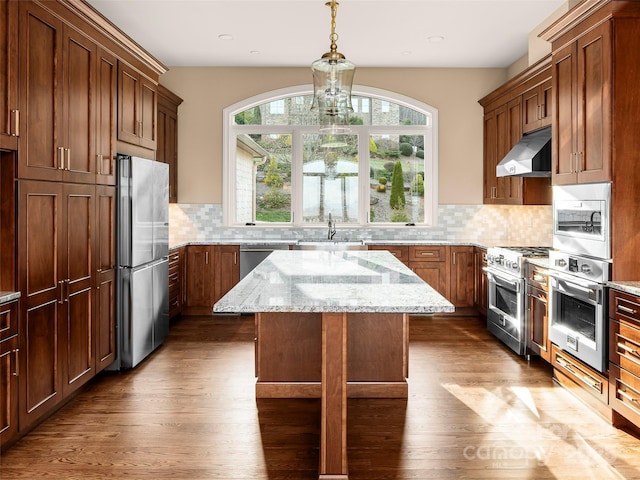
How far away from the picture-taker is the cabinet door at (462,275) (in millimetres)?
6180

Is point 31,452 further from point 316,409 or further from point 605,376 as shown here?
point 605,376

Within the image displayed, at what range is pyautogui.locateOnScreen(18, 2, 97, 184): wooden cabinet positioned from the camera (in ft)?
9.20

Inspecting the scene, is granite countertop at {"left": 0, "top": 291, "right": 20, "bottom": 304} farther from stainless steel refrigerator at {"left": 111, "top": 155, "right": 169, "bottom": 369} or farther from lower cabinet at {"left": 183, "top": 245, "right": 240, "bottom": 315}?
lower cabinet at {"left": 183, "top": 245, "right": 240, "bottom": 315}

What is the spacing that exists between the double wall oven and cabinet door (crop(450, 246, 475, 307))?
231 cm

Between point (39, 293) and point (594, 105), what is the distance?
143 inches

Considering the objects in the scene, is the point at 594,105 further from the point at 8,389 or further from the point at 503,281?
the point at 8,389

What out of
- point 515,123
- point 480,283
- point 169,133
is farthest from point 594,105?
point 169,133

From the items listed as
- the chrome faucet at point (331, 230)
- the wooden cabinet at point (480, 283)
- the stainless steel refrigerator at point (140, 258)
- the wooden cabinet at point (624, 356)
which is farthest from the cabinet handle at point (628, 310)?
the chrome faucet at point (331, 230)

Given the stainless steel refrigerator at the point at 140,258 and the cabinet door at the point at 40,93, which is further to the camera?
the stainless steel refrigerator at the point at 140,258

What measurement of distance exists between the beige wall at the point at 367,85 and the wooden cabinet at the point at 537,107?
1.44m

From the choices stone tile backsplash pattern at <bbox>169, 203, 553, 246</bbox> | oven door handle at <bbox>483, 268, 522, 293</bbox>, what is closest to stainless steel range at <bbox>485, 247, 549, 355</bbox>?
oven door handle at <bbox>483, 268, 522, 293</bbox>

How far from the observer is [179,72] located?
21.7 ft

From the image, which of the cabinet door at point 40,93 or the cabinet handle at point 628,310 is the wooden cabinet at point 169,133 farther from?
the cabinet handle at point 628,310

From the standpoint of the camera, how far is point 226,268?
619 cm
